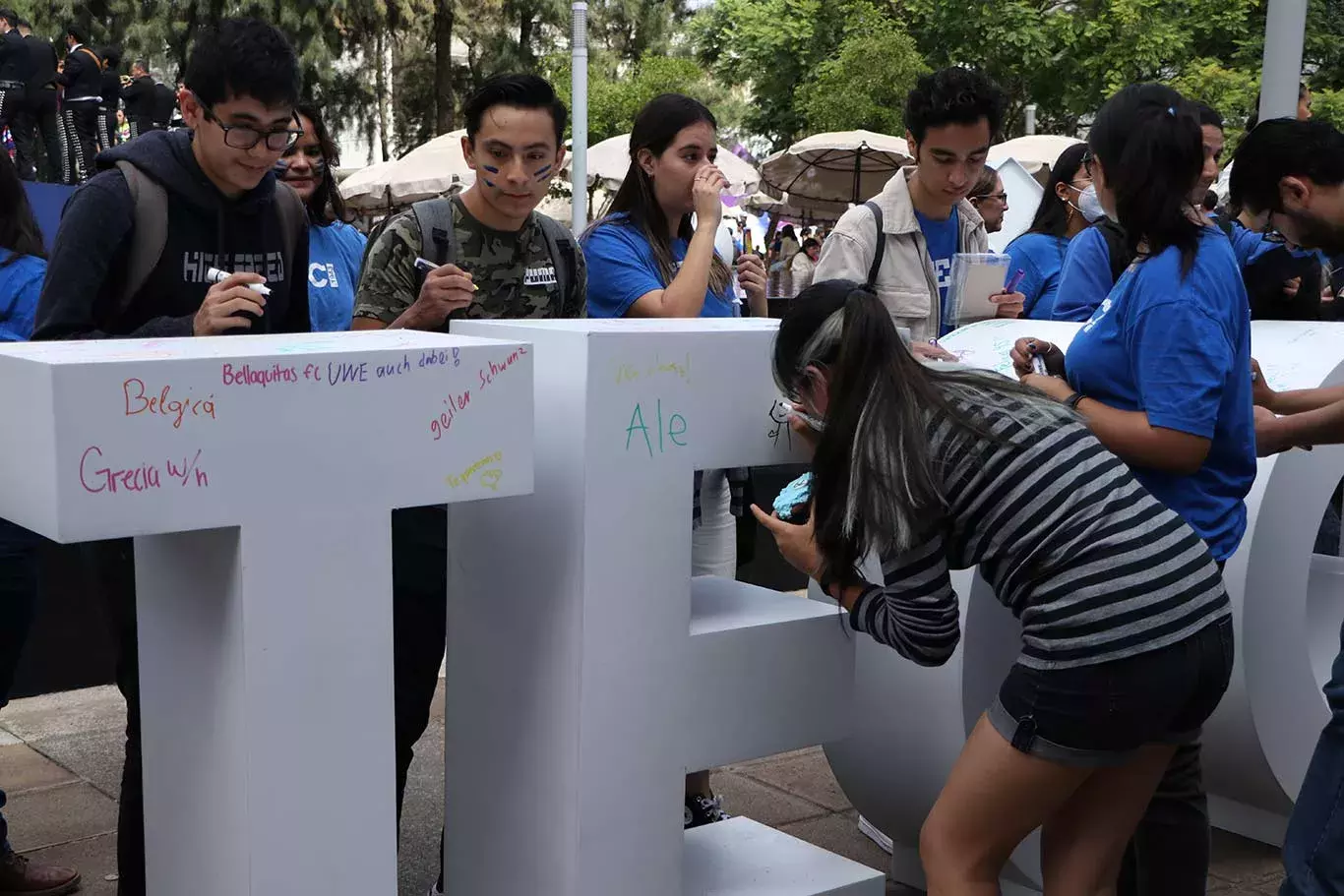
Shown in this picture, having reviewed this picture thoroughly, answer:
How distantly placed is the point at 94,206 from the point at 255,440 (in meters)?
0.86

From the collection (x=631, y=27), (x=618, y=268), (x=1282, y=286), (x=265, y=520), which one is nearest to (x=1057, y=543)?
(x=265, y=520)

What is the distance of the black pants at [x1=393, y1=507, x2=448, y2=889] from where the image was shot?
3.14m

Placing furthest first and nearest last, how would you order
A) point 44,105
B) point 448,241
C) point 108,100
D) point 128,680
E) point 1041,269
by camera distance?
point 108,100 < point 44,105 < point 1041,269 < point 448,241 < point 128,680

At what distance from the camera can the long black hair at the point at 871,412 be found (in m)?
2.31

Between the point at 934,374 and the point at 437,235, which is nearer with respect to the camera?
the point at 934,374

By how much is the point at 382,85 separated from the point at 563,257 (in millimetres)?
29591

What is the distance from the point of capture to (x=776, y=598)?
10.0 feet

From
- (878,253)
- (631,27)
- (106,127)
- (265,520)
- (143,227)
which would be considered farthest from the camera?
(631,27)

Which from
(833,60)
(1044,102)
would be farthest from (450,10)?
(1044,102)

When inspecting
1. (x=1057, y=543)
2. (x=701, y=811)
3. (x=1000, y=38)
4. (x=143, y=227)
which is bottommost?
(x=701, y=811)

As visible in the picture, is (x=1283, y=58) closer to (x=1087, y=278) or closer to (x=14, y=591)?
(x=1087, y=278)

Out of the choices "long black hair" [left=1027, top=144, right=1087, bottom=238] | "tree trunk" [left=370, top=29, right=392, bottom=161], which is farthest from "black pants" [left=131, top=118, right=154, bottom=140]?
"long black hair" [left=1027, top=144, right=1087, bottom=238]

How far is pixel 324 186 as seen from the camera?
445 cm

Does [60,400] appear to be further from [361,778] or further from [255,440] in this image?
[361,778]
